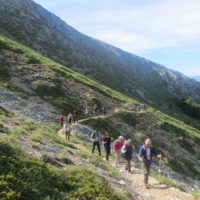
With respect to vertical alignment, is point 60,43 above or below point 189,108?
above

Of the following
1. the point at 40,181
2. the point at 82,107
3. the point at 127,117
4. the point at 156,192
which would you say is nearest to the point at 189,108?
the point at 127,117

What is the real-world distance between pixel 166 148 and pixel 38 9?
107224 millimetres

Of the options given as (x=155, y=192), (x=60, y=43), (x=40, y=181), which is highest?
(x=60, y=43)

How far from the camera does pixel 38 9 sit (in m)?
154

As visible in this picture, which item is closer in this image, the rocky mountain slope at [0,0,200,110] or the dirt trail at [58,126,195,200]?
the dirt trail at [58,126,195,200]

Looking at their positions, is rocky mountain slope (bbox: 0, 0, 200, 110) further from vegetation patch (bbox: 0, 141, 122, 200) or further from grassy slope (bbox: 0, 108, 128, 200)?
vegetation patch (bbox: 0, 141, 122, 200)

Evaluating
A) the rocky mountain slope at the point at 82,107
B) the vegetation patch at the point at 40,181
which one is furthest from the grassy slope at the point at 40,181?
the rocky mountain slope at the point at 82,107

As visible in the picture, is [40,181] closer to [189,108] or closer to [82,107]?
[82,107]

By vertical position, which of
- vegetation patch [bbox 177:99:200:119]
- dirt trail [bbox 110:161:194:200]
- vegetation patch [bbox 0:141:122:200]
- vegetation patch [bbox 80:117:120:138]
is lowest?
vegetation patch [bbox 177:99:200:119]

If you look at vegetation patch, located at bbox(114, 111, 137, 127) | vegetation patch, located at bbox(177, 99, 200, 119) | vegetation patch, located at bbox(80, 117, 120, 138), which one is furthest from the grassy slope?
vegetation patch, located at bbox(177, 99, 200, 119)

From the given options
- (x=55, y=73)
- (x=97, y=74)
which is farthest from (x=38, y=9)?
(x=55, y=73)

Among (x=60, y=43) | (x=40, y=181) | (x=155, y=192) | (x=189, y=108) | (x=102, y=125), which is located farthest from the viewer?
(x=189, y=108)

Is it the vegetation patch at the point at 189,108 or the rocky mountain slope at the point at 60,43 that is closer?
the rocky mountain slope at the point at 60,43

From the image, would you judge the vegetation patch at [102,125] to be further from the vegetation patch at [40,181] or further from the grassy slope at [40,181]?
the vegetation patch at [40,181]
